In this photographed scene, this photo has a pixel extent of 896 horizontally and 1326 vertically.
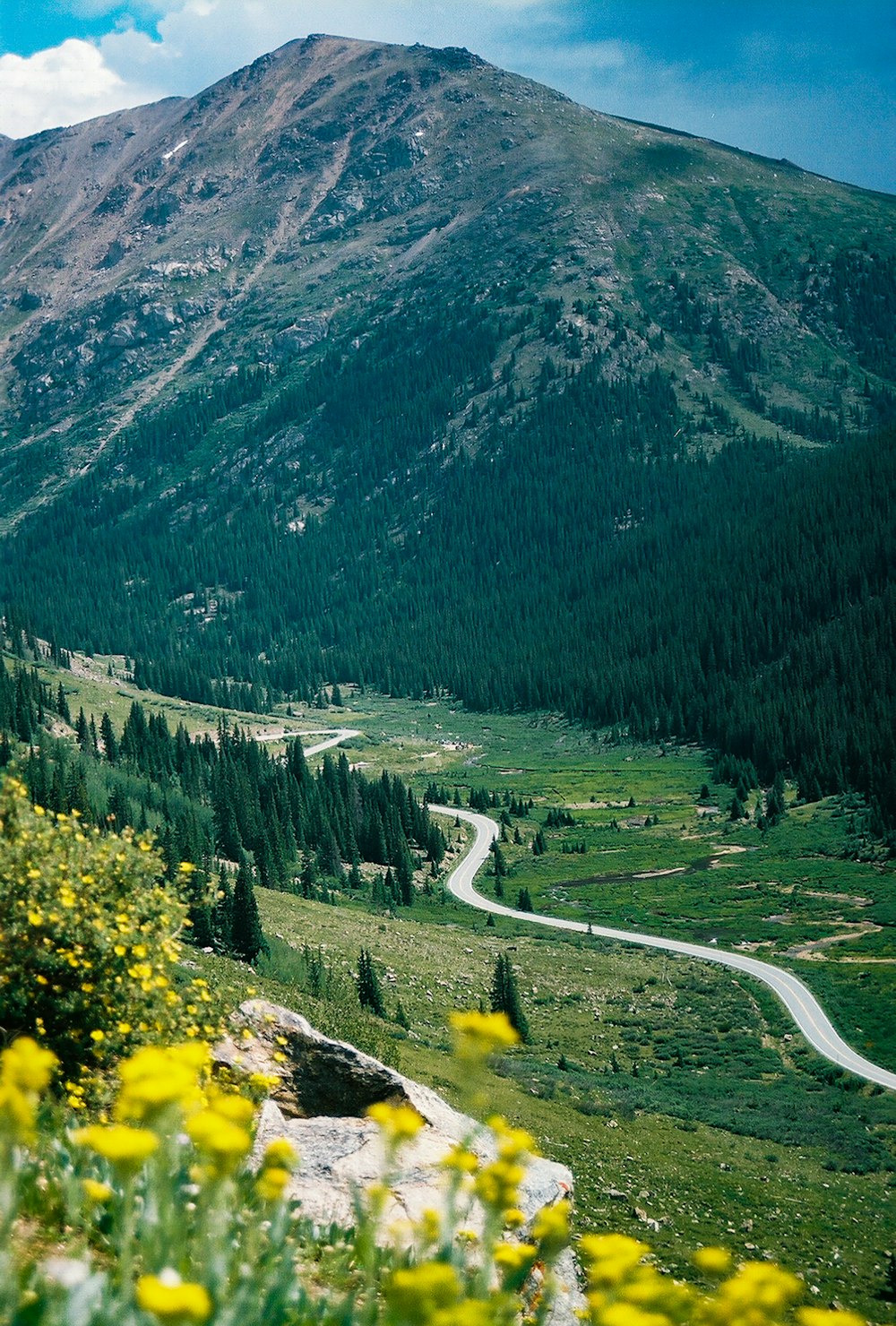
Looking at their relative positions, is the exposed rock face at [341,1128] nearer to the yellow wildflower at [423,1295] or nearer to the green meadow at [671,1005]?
the green meadow at [671,1005]

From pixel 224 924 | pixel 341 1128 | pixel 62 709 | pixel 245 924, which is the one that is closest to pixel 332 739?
pixel 62 709

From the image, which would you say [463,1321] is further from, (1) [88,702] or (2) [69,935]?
(1) [88,702]

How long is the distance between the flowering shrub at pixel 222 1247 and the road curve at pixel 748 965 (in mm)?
53701

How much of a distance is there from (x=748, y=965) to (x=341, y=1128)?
66.1 meters

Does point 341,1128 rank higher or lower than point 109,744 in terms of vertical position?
higher

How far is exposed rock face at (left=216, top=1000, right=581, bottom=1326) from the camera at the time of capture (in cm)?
1150

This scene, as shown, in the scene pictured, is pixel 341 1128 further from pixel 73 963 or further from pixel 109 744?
pixel 109 744

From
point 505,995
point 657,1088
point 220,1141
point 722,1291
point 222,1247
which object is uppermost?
point 220,1141

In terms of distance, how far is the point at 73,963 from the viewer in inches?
490

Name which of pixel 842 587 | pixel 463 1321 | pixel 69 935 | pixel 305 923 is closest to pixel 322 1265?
pixel 463 1321

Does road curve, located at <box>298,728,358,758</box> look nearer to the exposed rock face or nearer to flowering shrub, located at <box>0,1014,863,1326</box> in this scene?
the exposed rock face

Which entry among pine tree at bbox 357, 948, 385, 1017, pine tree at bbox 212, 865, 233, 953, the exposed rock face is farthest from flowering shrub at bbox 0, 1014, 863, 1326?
pine tree at bbox 357, 948, 385, 1017

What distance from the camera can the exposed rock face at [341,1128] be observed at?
11500 mm

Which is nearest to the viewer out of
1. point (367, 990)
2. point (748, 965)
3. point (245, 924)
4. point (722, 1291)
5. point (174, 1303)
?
point (174, 1303)
